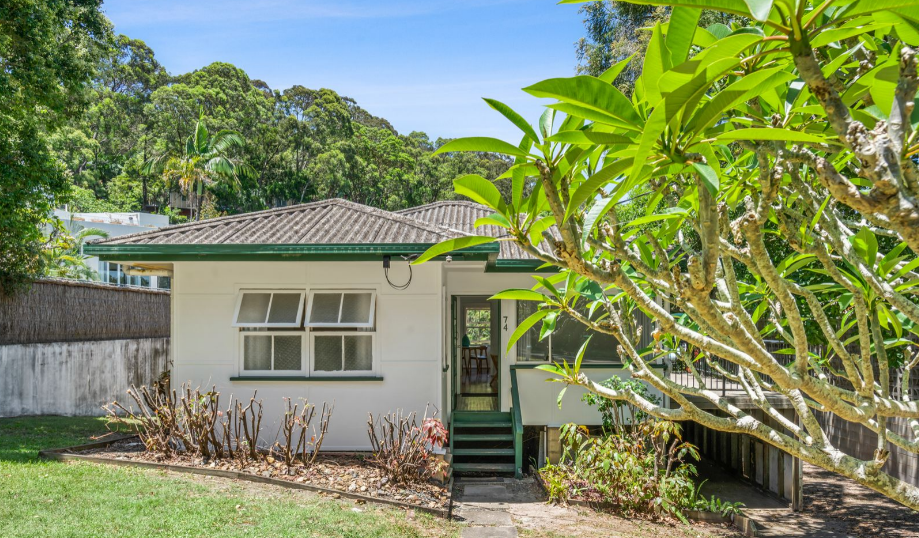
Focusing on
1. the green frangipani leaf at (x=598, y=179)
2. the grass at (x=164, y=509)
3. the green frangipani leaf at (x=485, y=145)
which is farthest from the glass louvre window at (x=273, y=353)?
the green frangipani leaf at (x=598, y=179)

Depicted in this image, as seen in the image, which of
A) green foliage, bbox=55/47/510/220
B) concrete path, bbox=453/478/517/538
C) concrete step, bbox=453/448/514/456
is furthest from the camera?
green foliage, bbox=55/47/510/220

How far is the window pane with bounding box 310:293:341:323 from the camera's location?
977 centimetres

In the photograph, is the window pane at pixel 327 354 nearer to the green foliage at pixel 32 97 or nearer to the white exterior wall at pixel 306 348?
the white exterior wall at pixel 306 348

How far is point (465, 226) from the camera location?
13.1 m

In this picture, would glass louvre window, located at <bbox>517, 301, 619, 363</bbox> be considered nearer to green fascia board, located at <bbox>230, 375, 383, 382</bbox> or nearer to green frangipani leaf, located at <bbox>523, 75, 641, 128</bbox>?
green fascia board, located at <bbox>230, 375, 383, 382</bbox>

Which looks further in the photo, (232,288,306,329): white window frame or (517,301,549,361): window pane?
(517,301,549,361): window pane

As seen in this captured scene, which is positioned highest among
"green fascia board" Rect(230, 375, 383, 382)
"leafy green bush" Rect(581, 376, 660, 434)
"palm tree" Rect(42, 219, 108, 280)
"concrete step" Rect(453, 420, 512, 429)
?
"palm tree" Rect(42, 219, 108, 280)

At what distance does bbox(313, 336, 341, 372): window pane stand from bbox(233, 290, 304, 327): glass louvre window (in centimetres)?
45

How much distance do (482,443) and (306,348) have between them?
118 inches

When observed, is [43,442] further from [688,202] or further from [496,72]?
[688,202]

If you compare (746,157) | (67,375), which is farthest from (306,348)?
(67,375)

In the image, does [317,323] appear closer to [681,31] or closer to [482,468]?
[482,468]

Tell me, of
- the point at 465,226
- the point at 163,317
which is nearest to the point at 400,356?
the point at 465,226

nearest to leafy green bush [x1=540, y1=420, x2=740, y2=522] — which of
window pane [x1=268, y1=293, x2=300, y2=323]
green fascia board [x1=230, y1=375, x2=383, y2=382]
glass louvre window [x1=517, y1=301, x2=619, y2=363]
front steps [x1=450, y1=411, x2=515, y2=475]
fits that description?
front steps [x1=450, y1=411, x2=515, y2=475]
